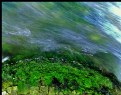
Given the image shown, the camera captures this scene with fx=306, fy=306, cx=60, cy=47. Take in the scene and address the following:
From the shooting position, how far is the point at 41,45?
26.3ft

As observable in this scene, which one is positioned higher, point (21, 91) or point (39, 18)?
point (39, 18)

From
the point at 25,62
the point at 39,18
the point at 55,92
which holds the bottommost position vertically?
the point at 55,92

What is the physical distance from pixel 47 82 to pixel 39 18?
5.97 feet

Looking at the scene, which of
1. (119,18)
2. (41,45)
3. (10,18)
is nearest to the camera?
(10,18)

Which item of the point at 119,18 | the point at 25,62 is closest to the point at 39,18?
the point at 25,62

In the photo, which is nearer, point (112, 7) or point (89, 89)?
point (112, 7)

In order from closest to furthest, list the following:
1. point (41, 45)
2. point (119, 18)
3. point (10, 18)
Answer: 1. point (10, 18)
2. point (41, 45)
3. point (119, 18)

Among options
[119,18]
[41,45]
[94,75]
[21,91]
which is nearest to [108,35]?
[119,18]

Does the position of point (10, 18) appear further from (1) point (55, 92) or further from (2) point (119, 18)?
(2) point (119, 18)

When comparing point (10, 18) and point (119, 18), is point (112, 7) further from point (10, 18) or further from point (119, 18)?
point (10, 18)

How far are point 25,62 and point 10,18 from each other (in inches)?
54.6

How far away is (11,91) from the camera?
807cm

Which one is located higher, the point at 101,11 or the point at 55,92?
the point at 101,11

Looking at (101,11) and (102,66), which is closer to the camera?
(101,11)
